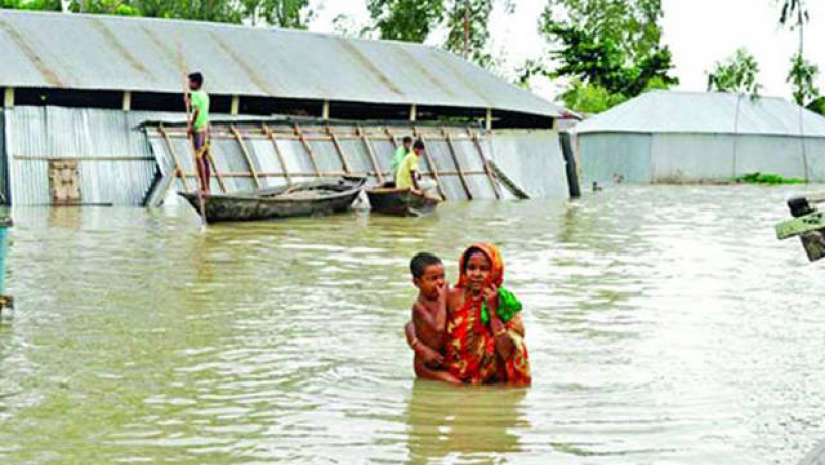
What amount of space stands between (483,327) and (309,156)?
18.9m

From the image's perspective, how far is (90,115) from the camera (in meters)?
24.0

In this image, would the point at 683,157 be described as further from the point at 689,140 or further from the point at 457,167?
the point at 457,167

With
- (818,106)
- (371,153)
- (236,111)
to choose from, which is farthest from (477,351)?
(818,106)

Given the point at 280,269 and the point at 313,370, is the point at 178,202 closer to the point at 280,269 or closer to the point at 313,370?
the point at 280,269

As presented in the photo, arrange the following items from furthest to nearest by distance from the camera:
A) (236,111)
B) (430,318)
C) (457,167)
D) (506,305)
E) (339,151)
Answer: (457,167), (339,151), (236,111), (430,318), (506,305)

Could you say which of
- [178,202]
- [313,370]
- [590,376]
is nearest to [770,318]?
[590,376]

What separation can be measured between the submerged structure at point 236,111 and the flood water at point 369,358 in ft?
23.2

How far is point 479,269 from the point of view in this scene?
6832 millimetres

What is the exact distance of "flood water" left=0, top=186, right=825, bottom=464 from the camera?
6.09 meters

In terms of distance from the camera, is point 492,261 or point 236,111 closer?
point 492,261

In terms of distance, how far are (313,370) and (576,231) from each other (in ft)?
38.6

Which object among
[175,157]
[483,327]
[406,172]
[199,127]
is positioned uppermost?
[199,127]

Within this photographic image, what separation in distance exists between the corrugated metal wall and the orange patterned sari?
16.6 m

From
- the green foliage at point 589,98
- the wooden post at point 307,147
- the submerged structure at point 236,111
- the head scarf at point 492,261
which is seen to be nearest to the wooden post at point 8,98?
the submerged structure at point 236,111
